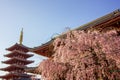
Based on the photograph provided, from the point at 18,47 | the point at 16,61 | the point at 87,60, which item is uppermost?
the point at 18,47

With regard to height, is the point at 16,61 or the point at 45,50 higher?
the point at 16,61

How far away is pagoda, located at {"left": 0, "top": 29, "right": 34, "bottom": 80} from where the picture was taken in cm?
4728

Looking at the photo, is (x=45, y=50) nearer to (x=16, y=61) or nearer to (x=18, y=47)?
(x=16, y=61)

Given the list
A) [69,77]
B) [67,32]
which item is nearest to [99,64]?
[69,77]

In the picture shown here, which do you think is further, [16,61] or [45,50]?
[16,61]

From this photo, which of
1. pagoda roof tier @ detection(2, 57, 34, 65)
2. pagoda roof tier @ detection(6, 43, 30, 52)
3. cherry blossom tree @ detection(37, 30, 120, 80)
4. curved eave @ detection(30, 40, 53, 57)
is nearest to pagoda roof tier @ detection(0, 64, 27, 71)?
pagoda roof tier @ detection(2, 57, 34, 65)

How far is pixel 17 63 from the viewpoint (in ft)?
163

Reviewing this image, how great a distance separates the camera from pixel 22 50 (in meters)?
51.9

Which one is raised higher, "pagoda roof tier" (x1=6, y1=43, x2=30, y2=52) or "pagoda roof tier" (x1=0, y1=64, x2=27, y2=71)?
"pagoda roof tier" (x1=6, y1=43, x2=30, y2=52)

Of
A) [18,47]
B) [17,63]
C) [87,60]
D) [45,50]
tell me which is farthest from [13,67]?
[87,60]

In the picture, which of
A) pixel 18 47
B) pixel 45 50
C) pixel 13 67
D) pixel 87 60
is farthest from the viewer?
pixel 18 47

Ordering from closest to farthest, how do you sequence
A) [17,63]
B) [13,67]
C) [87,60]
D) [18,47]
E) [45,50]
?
[87,60] < [45,50] < [13,67] < [17,63] < [18,47]

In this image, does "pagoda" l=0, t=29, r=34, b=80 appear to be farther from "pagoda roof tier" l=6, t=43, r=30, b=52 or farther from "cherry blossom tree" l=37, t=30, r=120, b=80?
"cherry blossom tree" l=37, t=30, r=120, b=80

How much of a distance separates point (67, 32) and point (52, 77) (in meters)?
2.40
